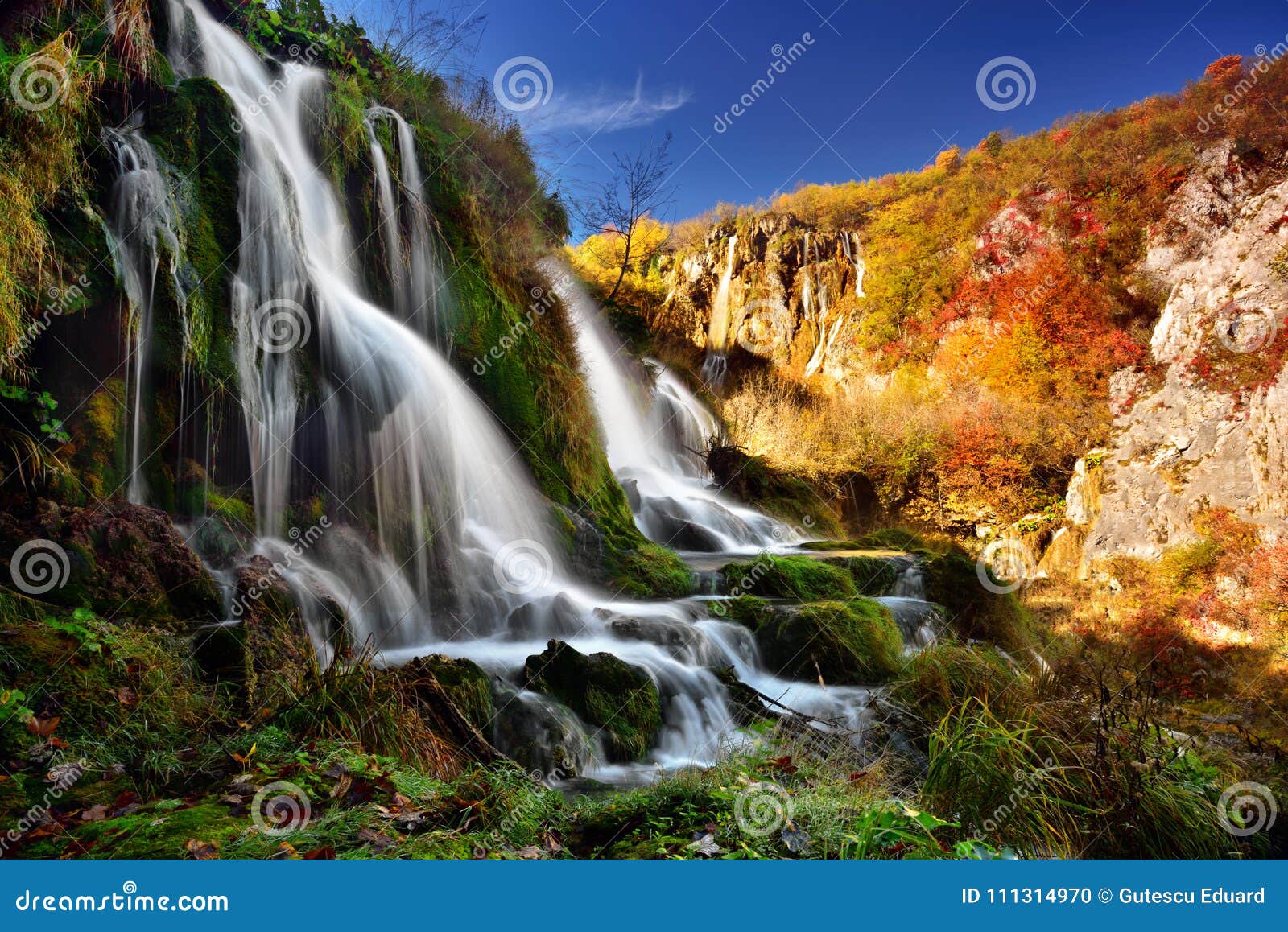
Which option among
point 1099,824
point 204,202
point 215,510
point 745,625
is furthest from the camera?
point 745,625

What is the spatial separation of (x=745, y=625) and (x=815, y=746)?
2497 mm

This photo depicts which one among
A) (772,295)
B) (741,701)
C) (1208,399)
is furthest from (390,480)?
(772,295)

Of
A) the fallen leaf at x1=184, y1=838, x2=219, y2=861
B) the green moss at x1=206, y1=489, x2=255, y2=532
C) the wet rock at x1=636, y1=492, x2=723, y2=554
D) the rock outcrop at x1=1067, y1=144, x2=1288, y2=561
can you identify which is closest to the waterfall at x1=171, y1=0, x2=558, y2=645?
the green moss at x1=206, y1=489, x2=255, y2=532

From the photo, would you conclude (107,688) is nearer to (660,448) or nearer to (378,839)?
(378,839)

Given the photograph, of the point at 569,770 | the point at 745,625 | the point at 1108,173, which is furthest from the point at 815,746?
the point at 1108,173

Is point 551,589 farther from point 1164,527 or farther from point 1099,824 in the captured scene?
point 1164,527

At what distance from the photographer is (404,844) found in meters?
2.35

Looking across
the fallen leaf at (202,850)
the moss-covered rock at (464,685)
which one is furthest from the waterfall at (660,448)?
the fallen leaf at (202,850)

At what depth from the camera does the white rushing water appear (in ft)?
18.8

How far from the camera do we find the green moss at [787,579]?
852 centimetres

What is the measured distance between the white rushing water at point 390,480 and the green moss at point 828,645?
0.81 feet

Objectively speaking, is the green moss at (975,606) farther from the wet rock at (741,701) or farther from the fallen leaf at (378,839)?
the fallen leaf at (378,839)

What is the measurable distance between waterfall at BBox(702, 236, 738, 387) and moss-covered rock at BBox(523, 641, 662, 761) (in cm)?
1624

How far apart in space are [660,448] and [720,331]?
7437mm
